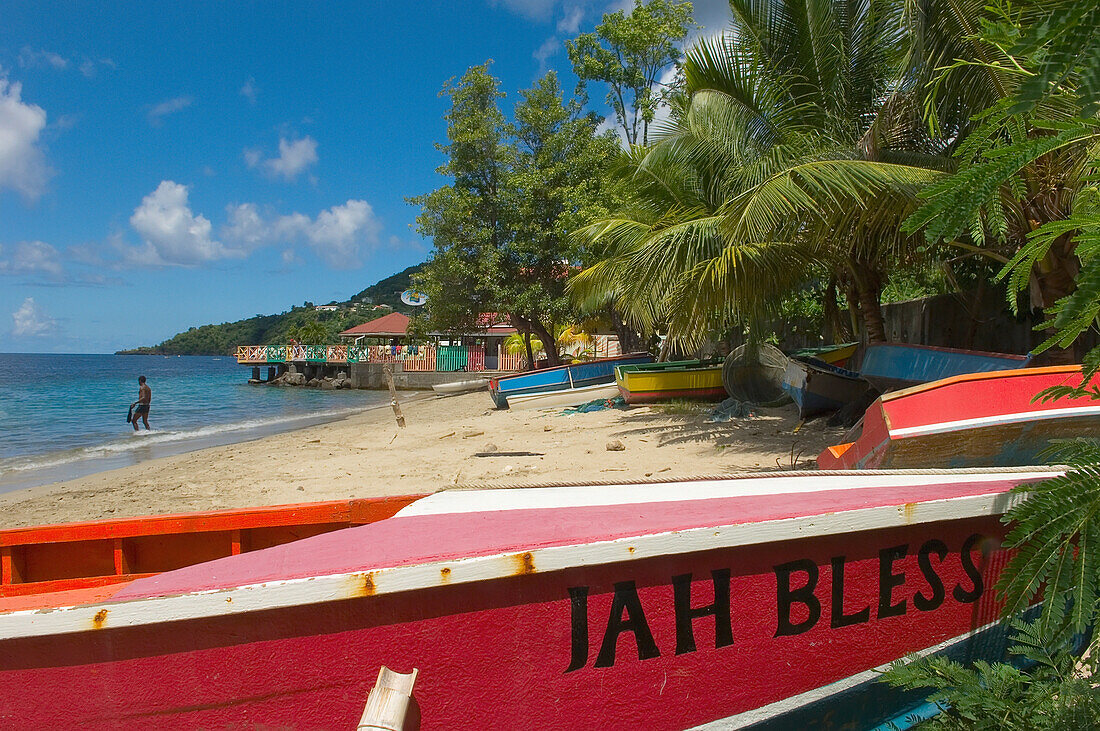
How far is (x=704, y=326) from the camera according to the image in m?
8.78

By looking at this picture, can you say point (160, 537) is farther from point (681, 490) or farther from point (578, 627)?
point (681, 490)

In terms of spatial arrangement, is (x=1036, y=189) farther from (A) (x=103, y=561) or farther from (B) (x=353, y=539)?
(A) (x=103, y=561)

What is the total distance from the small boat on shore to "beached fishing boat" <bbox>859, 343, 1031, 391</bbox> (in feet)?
72.2

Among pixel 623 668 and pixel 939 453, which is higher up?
pixel 939 453

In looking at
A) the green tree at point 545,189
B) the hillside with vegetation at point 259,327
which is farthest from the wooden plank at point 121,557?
the hillside with vegetation at point 259,327

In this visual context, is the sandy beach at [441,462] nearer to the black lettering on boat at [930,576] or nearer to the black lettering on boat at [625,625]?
the black lettering on boat at [930,576]

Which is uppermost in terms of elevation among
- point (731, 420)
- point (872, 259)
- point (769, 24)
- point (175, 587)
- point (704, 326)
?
point (769, 24)

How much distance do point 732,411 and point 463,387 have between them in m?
21.3

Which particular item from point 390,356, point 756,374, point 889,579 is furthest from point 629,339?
point 889,579

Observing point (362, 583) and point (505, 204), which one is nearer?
point (362, 583)

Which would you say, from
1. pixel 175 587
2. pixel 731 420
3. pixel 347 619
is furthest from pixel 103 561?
pixel 731 420

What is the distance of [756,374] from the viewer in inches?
460

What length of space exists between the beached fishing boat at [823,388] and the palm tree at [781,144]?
Answer: 818mm

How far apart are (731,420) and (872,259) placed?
329cm
